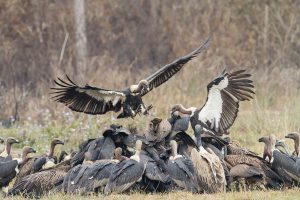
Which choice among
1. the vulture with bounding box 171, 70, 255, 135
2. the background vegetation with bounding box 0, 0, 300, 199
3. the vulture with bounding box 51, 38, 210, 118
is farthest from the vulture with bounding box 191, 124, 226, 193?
the background vegetation with bounding box 0, 0, 300, 199

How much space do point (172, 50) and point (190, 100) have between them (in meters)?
8.94

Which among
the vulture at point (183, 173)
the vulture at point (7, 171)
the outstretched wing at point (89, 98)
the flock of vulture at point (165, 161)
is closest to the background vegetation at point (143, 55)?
the outstretched wing at point (89, 98)

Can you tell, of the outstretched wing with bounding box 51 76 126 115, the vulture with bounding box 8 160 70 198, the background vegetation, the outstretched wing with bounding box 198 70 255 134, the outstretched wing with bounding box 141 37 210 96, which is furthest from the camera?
the background vegetation

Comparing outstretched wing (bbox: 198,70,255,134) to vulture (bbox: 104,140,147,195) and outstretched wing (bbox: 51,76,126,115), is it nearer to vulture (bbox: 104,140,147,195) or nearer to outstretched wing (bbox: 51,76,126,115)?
outstretched wing (bbox: 51,76,126,115)

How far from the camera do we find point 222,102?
1116cm

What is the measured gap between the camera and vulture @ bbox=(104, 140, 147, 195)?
31.0 feet

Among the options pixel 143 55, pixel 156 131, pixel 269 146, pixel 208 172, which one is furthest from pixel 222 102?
pixel 143 55

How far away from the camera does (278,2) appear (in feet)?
80.8

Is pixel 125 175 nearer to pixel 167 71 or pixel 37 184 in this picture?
pixel 37 184

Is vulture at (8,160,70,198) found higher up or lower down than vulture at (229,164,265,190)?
lower down

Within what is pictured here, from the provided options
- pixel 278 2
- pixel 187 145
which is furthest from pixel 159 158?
pixel 278 2

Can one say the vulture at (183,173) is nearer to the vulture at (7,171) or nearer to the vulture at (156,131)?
the vulture at (156,131)

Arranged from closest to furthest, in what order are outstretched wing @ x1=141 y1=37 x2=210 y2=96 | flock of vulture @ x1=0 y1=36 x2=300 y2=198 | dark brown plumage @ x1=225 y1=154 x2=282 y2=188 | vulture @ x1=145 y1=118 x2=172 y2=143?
1. flock of vulture @ x1=0 y1=36 x2=300 y2=198
2. dark brown plumage @ x1=225 y1=154 x2=282 y2=188
3. vulture @ x1=145 y1=118 x2=172 y2=143
4. outstretched wing @ x1=141 y1=37 x2=210 y2=96

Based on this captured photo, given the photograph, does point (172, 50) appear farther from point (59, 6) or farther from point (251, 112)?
point (251, 112)
